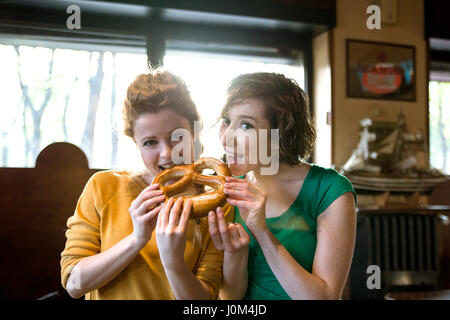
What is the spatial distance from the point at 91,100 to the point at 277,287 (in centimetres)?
53

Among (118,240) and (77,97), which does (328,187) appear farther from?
(77,97)

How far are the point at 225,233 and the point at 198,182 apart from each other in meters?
0.10

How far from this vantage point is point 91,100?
24.5 inches

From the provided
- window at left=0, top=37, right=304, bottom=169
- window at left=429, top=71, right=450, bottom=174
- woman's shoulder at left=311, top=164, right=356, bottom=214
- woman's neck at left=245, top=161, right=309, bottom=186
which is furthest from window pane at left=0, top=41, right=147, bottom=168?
window at left=429, top=71, right=450, bottom=174

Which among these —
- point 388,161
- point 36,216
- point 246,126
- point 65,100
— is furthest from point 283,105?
point 388,161

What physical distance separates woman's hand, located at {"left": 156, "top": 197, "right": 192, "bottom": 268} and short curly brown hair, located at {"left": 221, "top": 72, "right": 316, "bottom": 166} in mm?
213

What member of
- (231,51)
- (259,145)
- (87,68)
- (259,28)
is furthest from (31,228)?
(259,28)

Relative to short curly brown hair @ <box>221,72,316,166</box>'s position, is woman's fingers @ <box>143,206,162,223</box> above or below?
below

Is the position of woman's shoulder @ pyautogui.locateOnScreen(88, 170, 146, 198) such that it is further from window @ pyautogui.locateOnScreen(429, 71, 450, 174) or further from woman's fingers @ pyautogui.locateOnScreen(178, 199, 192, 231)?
window @ pyautogui.locateOnScreen(429, 71, 450, 174)

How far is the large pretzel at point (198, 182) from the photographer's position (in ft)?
1.60

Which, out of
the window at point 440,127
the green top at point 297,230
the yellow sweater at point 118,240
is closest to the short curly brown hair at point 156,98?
the yellow sweater at point 118,240

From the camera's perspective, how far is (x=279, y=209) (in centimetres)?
68

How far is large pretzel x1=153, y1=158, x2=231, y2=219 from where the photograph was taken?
49 centimetres

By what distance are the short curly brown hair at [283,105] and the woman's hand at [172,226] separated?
0.70 ft
